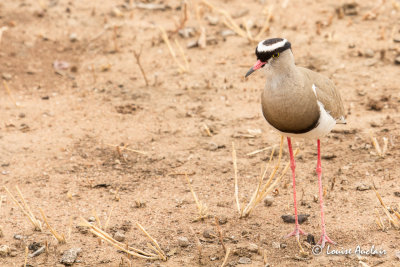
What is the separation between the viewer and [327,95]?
4.82 m

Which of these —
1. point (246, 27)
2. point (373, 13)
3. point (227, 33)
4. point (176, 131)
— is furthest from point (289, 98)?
point (373, 13)

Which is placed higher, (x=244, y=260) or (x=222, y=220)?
(x=244, y=260)

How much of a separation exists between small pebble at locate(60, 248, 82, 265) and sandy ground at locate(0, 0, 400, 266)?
3.1 inches

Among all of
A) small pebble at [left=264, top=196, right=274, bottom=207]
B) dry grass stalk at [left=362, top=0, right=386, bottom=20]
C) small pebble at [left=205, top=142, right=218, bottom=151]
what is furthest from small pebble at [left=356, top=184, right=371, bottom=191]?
dry grass stalk at [left=362, top=0, right=386, bottom=20]

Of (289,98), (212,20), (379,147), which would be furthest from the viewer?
(212,20)

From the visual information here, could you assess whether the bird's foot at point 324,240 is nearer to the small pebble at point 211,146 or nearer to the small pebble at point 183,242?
the small pebble at point 183,242

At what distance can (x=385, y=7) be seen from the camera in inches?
350

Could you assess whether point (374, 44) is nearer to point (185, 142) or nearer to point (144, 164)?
point (185, 142)

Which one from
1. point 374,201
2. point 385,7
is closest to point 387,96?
point 374,201

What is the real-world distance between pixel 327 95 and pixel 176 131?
7.16 feet

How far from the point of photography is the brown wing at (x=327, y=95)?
472 cm

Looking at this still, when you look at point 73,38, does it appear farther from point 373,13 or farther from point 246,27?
point 373,13

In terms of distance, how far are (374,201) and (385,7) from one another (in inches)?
183

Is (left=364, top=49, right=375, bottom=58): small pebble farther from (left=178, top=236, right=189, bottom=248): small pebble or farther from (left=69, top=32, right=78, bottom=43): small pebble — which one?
(left=178, top=236, right=189, bottom=248): small pebble
